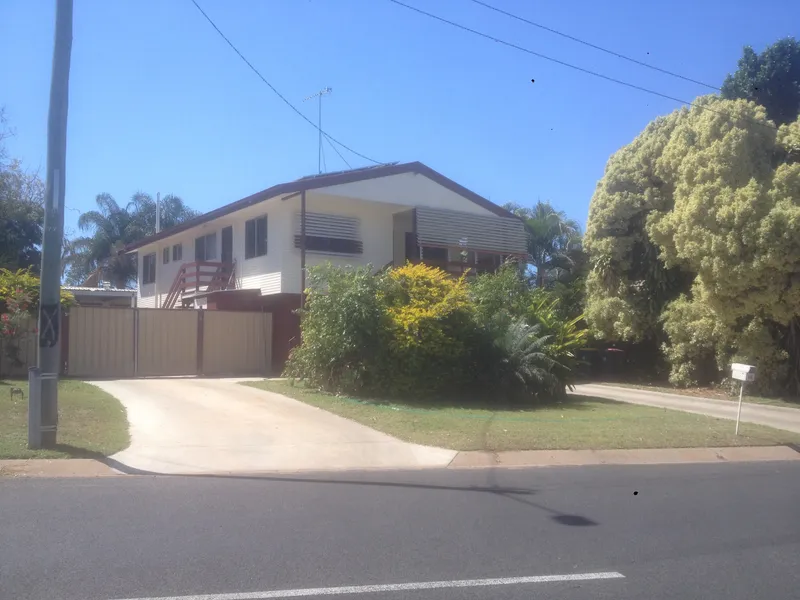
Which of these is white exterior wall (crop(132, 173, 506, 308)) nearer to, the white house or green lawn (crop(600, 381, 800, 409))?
the white house

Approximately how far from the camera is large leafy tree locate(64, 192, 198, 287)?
4284 cm

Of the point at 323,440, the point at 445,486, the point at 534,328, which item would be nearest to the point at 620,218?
the point at 534,328

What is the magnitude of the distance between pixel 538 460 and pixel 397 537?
4750mm

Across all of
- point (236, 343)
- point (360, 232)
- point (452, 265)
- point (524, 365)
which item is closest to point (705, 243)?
point (524, 365)

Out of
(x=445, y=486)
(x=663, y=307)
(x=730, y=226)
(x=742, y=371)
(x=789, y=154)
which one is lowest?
(x=445, y=486)

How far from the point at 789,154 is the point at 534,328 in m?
8.77

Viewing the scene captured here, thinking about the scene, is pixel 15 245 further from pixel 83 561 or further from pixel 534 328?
pixel 83 561

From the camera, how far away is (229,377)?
2119 centimetres

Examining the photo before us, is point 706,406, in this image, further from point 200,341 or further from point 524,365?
point 200,341

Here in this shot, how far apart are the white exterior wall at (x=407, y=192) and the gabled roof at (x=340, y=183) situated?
0.13 m

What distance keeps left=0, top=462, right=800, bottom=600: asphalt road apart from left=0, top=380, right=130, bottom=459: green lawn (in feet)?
4.63

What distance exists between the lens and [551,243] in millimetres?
33344

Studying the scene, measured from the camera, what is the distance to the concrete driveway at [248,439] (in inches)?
408

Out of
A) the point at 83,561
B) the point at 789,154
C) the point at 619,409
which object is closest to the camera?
the point at 83,561
